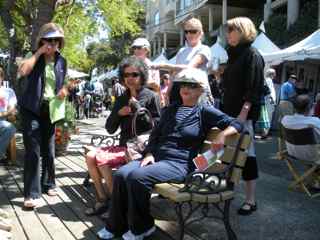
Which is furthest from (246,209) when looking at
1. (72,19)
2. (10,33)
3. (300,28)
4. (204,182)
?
(300,28)

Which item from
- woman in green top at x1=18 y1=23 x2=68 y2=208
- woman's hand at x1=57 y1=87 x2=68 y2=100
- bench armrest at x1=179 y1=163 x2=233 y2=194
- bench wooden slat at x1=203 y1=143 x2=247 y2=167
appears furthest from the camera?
woman's hand at x1=57 y1=87 x2=68 y2=100

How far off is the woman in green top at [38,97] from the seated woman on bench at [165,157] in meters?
1.39

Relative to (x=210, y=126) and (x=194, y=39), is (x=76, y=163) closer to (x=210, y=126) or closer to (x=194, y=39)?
(x=194, y=39)

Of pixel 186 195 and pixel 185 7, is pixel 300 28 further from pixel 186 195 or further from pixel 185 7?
pixel 185 7

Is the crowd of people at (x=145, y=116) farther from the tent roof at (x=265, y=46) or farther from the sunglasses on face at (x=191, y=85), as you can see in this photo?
the tent roof at (x=265, y=46)

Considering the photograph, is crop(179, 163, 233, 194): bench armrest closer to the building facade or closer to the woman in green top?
the woman in green top

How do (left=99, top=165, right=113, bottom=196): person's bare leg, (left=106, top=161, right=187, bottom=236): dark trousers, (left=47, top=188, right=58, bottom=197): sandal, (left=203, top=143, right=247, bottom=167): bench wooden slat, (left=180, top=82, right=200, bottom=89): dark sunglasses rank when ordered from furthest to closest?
(left=47, top=188, right=58, bottom=197): sandal < (left=99, top=165, right=113, bottom=196): person's bare leg < (left=180, top=82, right=200, bottom=89): dark sunglasses < (left=203, top=143, right=247, bottom=167): bench wooden slat < (left=106, top=161, right=187, bottom=236): dark trousers

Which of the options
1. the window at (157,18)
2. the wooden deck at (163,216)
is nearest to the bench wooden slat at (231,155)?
the wooden deck at (163,216)

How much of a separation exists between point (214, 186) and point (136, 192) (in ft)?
2.05

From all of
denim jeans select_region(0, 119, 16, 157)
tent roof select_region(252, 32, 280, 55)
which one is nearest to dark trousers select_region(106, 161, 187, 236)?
denim jeans select_region(0, 119, 16, 157)

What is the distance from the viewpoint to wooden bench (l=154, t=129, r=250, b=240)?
3.73 metres

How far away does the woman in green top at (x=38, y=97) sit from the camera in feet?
17.2

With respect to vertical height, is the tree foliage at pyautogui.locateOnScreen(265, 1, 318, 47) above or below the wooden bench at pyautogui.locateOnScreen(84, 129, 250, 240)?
above

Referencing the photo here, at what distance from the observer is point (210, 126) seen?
421cm
